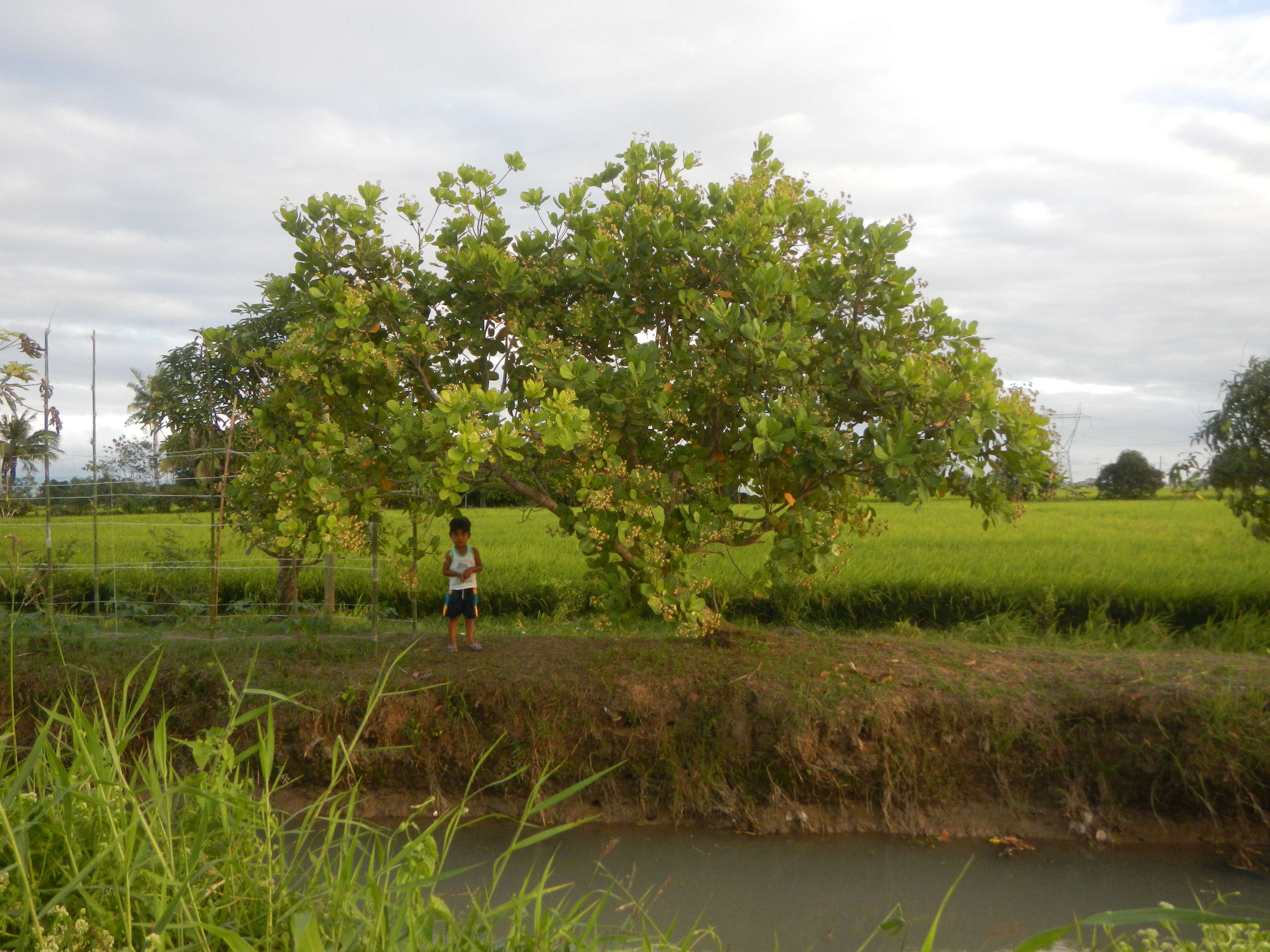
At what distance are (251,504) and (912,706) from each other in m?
4.60

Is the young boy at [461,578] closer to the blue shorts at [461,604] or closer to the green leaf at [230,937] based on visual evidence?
the blue shorts at [461,604]

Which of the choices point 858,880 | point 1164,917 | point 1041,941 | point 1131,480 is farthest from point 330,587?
point 1131,480

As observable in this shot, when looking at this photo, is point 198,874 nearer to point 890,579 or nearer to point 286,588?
point 890,579

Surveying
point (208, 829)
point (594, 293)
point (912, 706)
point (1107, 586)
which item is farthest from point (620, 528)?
point (1107, 586)

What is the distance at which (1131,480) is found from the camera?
25.0 m

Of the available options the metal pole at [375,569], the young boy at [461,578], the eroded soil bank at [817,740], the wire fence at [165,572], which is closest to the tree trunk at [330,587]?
the wire fence at [165,572]

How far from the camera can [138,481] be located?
9.47m

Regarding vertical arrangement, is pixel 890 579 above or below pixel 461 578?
below

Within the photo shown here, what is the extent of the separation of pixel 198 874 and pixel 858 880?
3.86 m

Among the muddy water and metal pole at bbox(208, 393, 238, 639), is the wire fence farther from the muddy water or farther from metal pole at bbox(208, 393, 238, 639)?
the muddy water

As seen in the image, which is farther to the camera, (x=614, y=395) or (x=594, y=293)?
(x=594, y=293)

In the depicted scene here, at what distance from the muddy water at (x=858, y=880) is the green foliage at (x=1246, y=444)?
13.9ft

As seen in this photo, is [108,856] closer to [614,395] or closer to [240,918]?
[240,918]

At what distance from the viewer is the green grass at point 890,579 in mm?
9117
